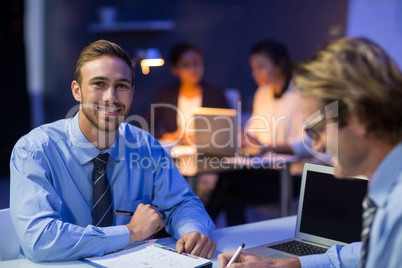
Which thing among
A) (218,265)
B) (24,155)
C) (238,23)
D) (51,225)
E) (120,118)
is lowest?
(218,265)

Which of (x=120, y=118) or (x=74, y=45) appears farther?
(x=74, y=45)

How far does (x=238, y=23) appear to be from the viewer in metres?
5.46

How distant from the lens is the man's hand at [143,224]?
4.95ft

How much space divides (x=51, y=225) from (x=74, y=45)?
16.0ft

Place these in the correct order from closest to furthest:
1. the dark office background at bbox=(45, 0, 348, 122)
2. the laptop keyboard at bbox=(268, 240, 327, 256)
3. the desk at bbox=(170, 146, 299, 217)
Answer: the laptop keyboard at bbox=(268, 240, 327, 256) → the desk at bbox=(170, 146, 299, 217) → the dark office background at bbox=(45, 0, 348, 122)

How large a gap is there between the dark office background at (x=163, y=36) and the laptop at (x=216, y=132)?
2228 mm

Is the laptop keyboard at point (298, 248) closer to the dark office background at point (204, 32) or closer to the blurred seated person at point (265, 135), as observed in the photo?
the blurred seated person at point (265, 135)

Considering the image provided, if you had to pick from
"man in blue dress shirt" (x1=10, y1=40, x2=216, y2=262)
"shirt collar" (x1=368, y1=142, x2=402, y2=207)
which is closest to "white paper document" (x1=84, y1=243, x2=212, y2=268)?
"man in blue dress shirt" (x1=10, y1=40, x2=216, y2=262)

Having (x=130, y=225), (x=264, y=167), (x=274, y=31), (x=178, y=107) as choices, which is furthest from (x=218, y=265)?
(x=274, y=31)

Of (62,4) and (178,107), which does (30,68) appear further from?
(178,107)

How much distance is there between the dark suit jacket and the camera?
175 inches

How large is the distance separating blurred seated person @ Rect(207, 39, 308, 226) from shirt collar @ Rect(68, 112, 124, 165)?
1691 mm

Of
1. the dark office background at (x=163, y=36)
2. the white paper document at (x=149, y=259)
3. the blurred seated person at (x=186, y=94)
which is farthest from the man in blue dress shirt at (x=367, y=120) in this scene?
the dark office background at (x=163, y=36)

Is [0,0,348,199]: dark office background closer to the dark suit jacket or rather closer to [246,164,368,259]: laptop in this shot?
the dark suit jacket
